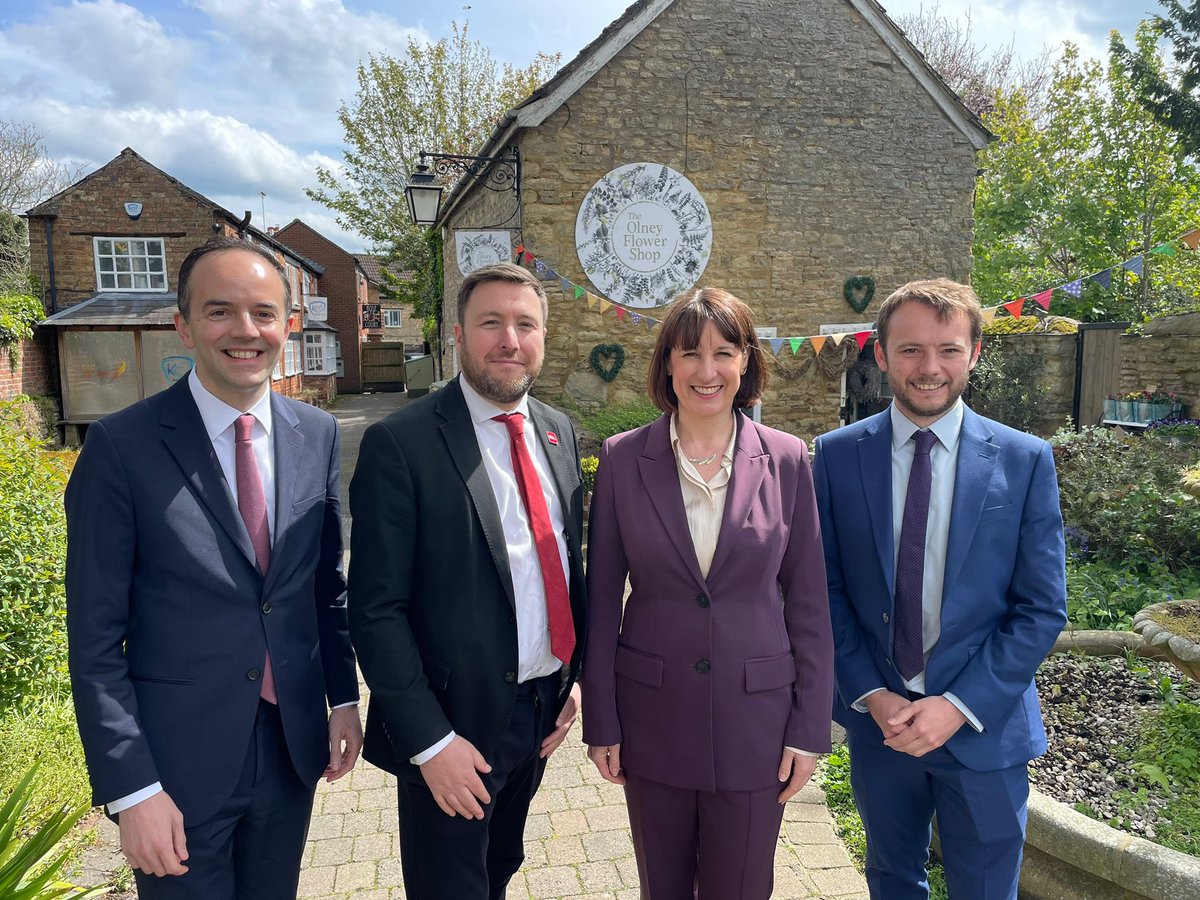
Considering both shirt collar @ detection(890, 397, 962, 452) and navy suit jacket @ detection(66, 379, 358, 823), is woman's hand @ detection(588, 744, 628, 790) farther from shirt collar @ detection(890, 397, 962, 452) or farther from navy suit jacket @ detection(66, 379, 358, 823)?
shirt collar @ detection(890, 397, 962, 452)

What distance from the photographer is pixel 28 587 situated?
3617 mm

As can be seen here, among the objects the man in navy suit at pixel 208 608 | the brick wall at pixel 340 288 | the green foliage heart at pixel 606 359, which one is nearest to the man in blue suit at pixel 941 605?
the man in navy suit at pixel 208 608

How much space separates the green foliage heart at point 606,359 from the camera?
9977 millimetres

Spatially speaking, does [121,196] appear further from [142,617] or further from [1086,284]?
[1086,284]

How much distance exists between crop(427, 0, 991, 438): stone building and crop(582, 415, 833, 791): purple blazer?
26.0 ft

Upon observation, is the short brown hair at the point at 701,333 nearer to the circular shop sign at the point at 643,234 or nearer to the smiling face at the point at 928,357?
the smiling face at the point at 928,357

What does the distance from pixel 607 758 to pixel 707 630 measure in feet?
1.59

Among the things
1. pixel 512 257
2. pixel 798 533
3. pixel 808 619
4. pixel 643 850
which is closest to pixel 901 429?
pixel 798 533

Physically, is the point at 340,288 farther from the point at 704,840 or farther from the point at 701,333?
the point at 704,840

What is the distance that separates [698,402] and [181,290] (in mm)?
1412

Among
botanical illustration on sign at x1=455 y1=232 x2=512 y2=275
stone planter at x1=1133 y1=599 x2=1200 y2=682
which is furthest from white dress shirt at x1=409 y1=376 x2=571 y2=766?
botanical illustration on sign at x1=455 y1=232 x2=512 y2=275

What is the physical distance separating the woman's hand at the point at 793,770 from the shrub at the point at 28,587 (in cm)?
345

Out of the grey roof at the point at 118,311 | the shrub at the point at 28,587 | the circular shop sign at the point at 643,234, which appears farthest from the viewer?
the grey roof at the point at 118,311

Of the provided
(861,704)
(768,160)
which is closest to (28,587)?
(861,704)
